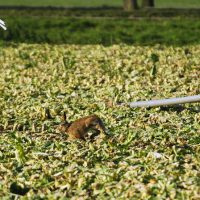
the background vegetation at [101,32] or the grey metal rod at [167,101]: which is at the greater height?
the background vegetation at [101,32]

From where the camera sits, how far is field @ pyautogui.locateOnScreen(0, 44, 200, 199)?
18.6 feet

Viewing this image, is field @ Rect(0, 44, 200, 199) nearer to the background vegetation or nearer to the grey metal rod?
the grey metal rod

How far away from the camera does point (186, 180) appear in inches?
223

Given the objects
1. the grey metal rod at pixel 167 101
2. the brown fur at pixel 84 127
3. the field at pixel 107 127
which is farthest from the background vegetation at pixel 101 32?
the brown fur at pixel 84 127

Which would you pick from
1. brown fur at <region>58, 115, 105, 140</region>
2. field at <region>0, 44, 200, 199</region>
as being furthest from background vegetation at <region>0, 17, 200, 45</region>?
brown fur at <region>58, 115, 105, 140</region>

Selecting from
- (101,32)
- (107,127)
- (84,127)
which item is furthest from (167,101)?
(101,32)

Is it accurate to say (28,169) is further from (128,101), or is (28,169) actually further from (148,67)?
(148,67)

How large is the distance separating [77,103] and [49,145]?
2.11 metres

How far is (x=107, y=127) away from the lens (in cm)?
762

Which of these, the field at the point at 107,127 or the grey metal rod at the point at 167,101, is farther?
the grey metal rod at the point at 167,101

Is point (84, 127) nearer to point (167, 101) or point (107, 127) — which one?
point (107, 127)

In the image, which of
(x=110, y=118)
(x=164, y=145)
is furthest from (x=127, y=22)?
(x=164, y=145)

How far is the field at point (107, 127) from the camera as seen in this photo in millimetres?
5684

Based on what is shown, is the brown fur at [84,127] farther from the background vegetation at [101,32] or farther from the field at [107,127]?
the background vegetation at [101,32]
